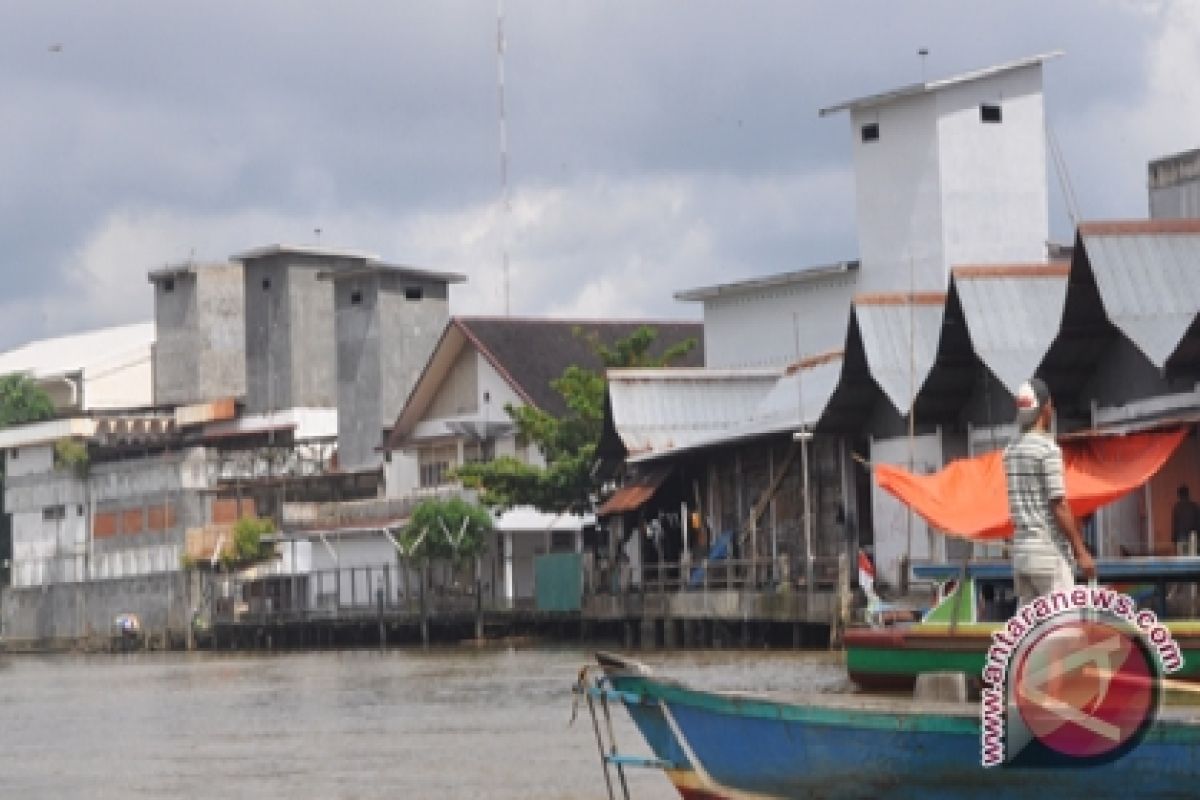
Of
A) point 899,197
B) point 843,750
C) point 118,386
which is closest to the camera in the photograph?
point 843,750

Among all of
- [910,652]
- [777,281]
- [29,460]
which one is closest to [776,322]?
[777,281]

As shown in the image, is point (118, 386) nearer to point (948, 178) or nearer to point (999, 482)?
point (948, 178)

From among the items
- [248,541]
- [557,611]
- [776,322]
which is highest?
[776,322]

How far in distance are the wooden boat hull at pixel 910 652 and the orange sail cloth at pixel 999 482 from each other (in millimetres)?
2228

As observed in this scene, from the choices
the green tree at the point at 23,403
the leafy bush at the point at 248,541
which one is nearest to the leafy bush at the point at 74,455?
the green tree at the point at 23,403

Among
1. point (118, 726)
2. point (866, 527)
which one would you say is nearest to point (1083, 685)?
point (118, 726)

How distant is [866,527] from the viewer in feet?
120

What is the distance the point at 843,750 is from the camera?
11.9 meters

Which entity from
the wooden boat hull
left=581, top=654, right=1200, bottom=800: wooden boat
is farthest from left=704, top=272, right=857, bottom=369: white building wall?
left=581, top=654, right=1200, bottom=800: wooden boat

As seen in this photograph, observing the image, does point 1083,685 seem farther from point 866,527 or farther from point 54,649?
point 54,649

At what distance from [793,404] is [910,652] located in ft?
68.4

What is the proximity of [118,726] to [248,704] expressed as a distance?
9.96 feet

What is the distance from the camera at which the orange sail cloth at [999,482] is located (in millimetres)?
21719

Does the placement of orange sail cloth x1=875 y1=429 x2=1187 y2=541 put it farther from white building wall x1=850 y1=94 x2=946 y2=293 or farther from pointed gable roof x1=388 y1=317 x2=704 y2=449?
pointed gable roof x1=388 y1=317 x2=704 y2=449
